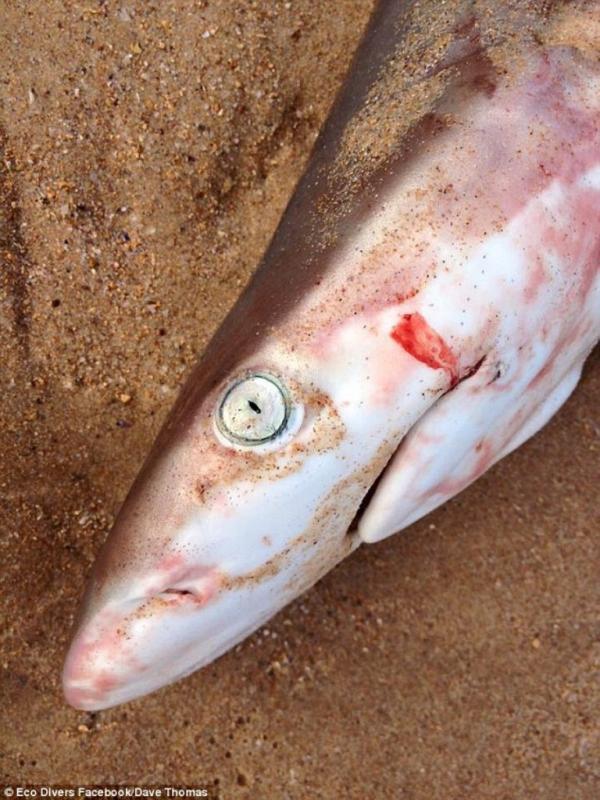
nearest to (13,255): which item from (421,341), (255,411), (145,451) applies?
(145,451)

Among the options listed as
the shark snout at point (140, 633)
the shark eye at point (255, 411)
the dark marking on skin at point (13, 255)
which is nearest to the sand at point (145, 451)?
the dark marking on skin at point (13, 255)

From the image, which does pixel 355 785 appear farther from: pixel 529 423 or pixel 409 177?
pixel 409 177

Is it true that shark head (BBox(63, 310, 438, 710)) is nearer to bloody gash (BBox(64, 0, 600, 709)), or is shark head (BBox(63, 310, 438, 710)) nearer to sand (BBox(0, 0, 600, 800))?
bloody gash (BBox(64, 0, 600, 709))

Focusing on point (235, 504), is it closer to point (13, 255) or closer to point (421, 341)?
point (421, 341)

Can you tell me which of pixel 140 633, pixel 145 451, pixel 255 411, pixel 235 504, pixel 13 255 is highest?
pixel 13 255

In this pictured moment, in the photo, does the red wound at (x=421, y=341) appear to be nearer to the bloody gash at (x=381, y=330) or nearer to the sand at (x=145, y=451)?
the bloody gash at (x=381, y=330)

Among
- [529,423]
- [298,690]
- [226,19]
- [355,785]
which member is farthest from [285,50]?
[355,785]
